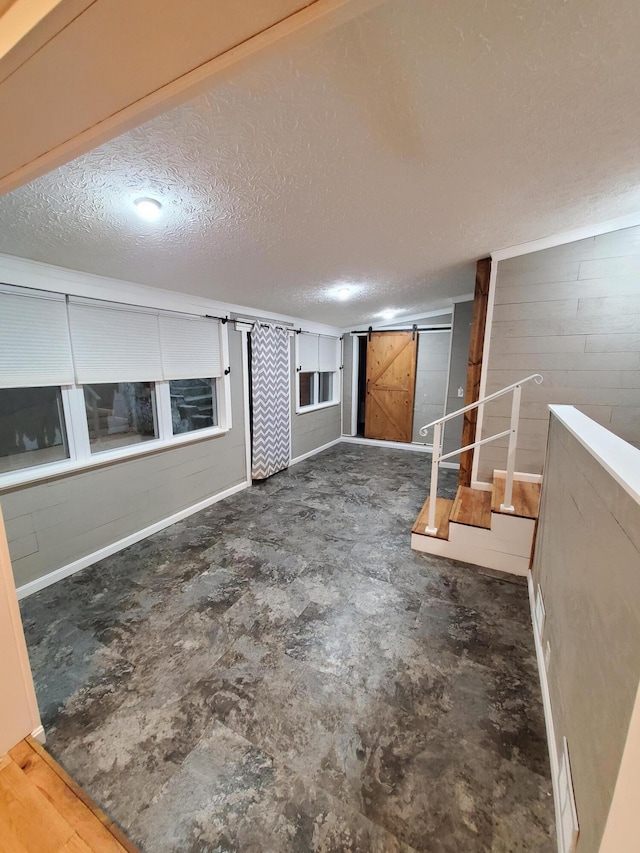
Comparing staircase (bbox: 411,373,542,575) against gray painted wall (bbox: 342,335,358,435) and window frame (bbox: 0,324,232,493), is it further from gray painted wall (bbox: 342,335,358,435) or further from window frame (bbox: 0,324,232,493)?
gray painted wall (bbox: 342,335,358,435)

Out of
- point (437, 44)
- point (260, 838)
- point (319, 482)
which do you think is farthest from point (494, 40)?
point (319, 482)

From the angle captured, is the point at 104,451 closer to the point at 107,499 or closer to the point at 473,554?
the point at 107,499

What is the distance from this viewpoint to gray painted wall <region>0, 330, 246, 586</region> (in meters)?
2.19

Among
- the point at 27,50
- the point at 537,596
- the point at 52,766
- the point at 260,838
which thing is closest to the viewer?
the point at 27,50

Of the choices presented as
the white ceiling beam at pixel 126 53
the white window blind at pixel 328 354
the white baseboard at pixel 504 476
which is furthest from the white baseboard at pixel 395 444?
the white ceiling beam at pixel 126 53

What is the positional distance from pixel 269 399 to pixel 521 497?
3013 mm

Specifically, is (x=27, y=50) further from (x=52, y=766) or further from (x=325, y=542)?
(x=325, y=542)

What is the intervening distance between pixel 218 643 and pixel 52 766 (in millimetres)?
762

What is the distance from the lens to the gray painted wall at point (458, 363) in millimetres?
4664

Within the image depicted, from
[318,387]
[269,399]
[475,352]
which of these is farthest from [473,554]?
[318,387]

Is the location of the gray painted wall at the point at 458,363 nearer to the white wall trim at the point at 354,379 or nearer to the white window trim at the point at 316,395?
the white wall trim at the point at 354,379

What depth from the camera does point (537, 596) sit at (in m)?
1.95

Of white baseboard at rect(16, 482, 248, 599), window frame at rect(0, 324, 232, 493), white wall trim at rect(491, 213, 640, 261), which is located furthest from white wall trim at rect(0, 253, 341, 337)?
white wall trim at rect(491, 213, 640, 261)

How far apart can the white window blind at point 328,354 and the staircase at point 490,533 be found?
3.60 metres
